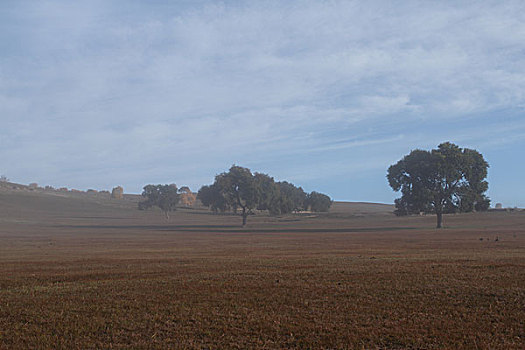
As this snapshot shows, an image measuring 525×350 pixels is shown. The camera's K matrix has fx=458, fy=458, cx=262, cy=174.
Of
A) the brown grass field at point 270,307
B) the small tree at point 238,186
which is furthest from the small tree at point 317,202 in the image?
the brown grass field at point 270,307

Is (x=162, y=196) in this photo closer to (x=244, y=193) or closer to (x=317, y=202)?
(x=244, y=193)

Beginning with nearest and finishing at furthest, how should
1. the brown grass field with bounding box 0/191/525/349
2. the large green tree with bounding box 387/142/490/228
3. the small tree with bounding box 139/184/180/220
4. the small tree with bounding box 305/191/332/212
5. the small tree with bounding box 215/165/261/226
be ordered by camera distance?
the brown grass field with bounding box 0/191/525/349, the large green tree with bounding box 387/142/490/228, the small tree with bounding box 215/165/261/226, the small tree with bounding box 139/184/180/220, the small tree with bounding box 305/191/332/212

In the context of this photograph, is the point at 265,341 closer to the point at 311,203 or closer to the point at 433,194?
the point at 433,194

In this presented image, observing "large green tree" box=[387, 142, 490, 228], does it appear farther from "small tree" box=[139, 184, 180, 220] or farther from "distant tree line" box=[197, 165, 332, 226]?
"small tree" box=[139, 184, 180, 220]

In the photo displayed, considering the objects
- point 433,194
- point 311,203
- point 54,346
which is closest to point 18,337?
point 54,346

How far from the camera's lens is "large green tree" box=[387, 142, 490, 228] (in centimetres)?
7981

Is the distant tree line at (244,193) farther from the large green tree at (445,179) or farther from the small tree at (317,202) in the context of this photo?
the small tree at (317,202)

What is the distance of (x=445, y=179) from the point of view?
80.6m

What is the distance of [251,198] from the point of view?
99375 mm

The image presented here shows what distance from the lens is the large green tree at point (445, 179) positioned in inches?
3142

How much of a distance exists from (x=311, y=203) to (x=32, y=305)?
174 metres

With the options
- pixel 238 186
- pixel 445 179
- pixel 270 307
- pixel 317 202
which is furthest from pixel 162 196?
pixel 270 307

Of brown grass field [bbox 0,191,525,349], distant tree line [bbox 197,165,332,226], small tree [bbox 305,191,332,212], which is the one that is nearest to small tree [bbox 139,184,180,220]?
distant tree line [bbox 197,165,332,226]

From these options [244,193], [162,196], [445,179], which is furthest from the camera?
[162,196]
